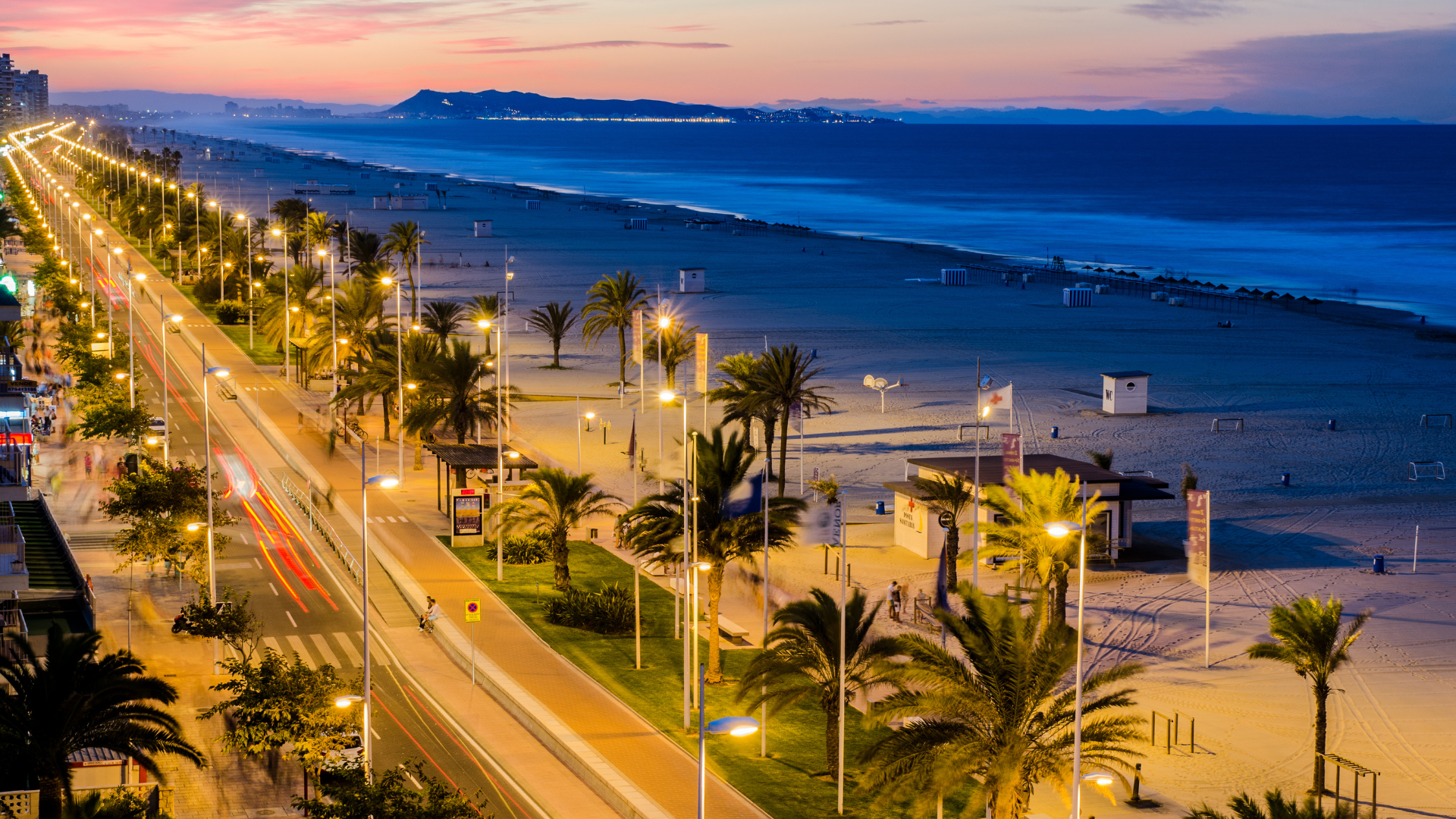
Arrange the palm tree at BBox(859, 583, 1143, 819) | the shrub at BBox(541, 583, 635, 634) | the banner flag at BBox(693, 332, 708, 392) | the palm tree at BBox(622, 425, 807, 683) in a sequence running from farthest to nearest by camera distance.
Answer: the banner flag at BBox(693, 332, 708, 392) → the shrub at BBox(541, 583, 635, 634) → the palm tree at BBox(622, 425, 807, 683) → the palm tree at BBox(859, 583, 1143, 819)

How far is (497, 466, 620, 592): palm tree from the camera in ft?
123

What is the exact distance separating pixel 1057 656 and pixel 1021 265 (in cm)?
10192

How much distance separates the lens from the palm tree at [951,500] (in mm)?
37844

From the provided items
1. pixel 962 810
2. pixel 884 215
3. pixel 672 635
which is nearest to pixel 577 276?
pixel 884 215

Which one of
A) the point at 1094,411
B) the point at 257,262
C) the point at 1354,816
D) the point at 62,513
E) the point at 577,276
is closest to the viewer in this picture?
the point at 1354,816

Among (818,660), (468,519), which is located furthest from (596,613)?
(818,660)

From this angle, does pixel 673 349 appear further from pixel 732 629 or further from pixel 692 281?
pixel 692 281

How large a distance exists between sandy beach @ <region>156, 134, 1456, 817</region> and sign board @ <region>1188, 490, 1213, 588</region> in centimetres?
149

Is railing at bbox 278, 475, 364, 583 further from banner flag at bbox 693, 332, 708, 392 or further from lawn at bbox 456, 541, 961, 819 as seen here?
banner flag at bbox 693, 332, 708, 392

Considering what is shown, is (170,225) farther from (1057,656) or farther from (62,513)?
(1057,656)

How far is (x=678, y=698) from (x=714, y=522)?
3632 mm

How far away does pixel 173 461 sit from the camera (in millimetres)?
50250

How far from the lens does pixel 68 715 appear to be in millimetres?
21734

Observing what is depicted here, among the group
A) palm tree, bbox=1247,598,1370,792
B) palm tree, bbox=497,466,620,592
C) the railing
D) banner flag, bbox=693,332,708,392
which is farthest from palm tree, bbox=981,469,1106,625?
banner flag, bbox=693,332,708,392
